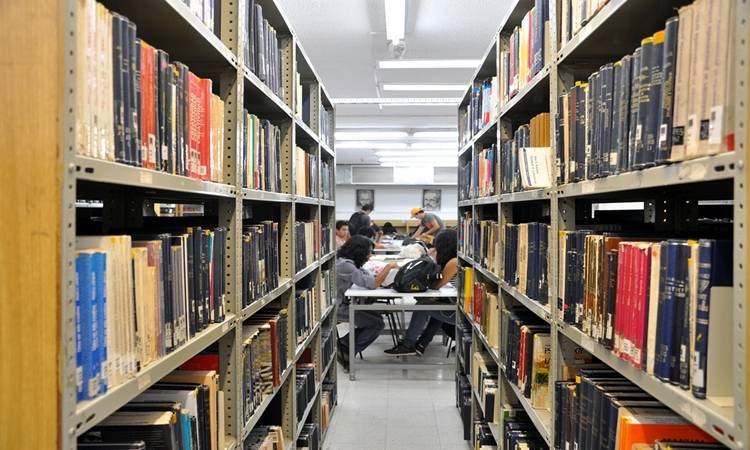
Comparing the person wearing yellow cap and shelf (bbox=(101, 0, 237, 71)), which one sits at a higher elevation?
Result: shelf (bbox=(101, 0, 237, 71))

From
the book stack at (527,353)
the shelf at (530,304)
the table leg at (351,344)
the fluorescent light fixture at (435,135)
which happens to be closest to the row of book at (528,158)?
the shelf at (530,304)

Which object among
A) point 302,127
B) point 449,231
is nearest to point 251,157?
point 302,127

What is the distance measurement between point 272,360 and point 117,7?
1397 mm

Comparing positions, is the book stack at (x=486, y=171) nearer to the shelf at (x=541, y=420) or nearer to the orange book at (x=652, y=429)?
the shelf at (x=541, y=420)

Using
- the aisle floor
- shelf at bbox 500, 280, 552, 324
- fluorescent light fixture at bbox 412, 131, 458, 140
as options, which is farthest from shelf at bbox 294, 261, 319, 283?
fluorescent light fixture at bbox 412, 131, 458, 140

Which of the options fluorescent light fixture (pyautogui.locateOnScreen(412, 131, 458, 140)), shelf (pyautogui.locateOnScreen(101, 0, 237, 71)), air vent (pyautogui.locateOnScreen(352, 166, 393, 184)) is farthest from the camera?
air vent (pyautogui.locateOnScreen(352, 166, 393, 184))

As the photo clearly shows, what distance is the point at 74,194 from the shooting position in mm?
832

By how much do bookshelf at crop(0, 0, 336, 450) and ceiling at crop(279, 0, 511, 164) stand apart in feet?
6.12

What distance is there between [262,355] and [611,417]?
1.29 m

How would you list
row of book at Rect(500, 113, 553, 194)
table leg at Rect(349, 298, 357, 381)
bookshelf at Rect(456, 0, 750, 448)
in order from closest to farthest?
bookshelf at Rect(456, 0, 750, 448) < row of book at Rect(500, 113, 553, 194) < table leg at Rect(349, 298, 357, 381)

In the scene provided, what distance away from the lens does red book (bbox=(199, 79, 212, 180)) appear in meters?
1.46

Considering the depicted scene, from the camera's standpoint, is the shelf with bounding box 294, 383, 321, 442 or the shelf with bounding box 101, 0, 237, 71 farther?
the shelf with bounding box 294, 383, 321, 442

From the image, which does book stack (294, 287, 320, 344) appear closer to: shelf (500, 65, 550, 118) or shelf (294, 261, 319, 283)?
shelf (294, 261, 319, 283)

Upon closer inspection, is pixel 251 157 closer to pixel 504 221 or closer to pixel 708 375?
pixel 504 221
